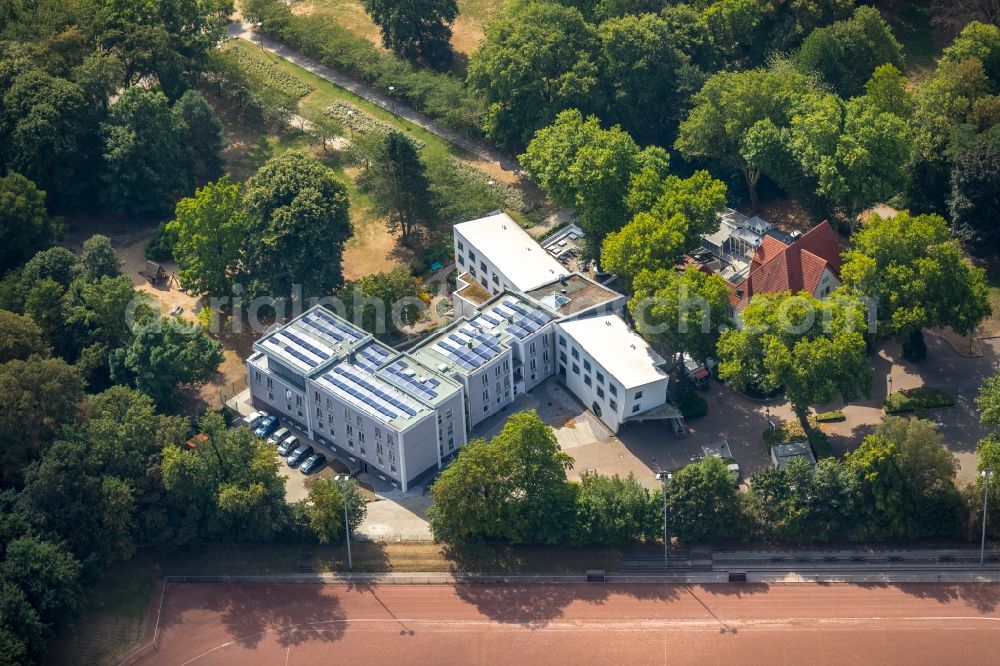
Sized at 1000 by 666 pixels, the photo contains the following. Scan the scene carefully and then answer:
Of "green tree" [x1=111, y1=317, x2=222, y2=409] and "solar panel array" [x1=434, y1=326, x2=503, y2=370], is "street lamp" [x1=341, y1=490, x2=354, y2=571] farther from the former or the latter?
"green tree" [x1=111, y1=317, x2=222, y2=409]

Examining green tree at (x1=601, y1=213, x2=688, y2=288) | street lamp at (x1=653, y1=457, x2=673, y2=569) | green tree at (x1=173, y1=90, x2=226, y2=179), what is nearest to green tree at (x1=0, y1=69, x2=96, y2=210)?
green tree at (x1=173, y1=90, x2=226, y2=179)

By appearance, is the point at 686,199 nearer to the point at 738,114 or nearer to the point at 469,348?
the point at 738,114

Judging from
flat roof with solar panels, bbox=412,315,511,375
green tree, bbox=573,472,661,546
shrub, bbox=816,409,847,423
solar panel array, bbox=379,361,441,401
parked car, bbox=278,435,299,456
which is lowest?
parked car, bbox=278,435,299,456

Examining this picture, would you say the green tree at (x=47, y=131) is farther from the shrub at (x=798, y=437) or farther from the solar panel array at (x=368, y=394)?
the shrub at (x=798, y=437)

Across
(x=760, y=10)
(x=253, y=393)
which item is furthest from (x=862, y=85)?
(x=253, y=393)

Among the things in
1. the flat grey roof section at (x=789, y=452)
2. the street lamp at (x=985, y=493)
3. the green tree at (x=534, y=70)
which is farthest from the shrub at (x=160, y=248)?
the street lamp at (x=985, y=493)

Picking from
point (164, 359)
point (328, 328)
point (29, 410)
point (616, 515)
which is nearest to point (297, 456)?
point (328, 328)
